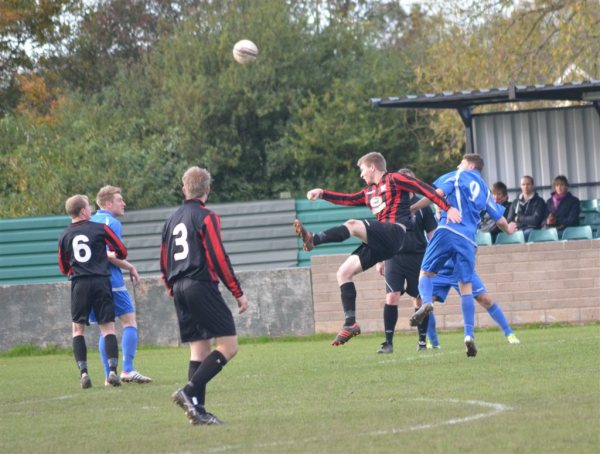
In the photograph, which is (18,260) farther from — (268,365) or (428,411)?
(428,411)

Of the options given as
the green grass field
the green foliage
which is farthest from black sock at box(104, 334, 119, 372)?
the green foliage

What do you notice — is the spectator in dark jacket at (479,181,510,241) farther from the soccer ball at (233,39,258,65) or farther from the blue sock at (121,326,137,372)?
the blue sock at (121,326,137,372)

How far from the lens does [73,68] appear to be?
42062mm

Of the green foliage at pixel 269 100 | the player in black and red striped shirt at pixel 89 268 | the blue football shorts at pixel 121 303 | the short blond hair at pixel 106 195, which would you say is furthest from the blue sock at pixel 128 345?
the green foliage at pixel 269 100

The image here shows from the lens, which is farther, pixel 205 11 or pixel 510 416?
pixel 205 11

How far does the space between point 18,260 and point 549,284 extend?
28.3ft

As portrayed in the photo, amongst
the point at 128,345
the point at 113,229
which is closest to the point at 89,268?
the point at 113,229

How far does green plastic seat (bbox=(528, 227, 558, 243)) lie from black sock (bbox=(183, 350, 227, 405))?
38.3ft

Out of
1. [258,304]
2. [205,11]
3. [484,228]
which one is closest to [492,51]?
[484,228]

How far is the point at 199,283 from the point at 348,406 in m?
1.44

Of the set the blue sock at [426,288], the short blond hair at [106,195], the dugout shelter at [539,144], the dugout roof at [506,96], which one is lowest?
the blue sock at [426,288]

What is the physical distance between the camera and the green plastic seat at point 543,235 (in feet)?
64.1

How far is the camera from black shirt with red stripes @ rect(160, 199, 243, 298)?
866 centimetres

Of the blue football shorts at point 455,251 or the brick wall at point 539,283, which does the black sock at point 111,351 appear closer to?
the blue football shorts at point 455,251
